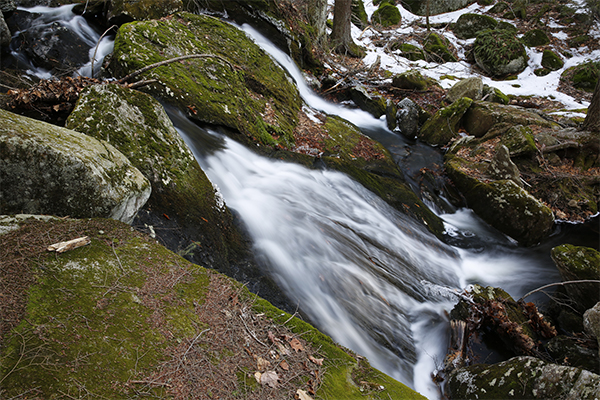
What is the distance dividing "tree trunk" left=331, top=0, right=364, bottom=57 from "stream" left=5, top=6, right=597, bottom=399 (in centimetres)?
1028

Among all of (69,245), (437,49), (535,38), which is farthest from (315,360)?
(535,38)

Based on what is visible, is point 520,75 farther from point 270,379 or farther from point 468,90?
point 270,379

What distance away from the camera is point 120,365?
1768mm

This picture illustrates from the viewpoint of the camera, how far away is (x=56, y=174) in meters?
2.68

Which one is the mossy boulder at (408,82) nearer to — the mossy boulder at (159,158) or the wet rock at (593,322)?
the wet rock at (593,322)

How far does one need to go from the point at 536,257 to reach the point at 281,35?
32.8ft

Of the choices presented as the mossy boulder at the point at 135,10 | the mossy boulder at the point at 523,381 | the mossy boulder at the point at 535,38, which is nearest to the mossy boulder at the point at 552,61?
the mossy boulder at the point at 535,38

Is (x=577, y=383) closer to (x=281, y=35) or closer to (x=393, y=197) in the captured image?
(x=393, y=197)

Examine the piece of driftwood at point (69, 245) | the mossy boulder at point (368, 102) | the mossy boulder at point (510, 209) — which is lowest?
the piece of driftwood at point (69, 245)

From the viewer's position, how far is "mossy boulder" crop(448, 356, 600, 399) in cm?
320

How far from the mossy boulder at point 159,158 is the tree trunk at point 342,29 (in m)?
13.1

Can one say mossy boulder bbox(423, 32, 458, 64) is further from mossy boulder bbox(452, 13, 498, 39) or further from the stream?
the stream

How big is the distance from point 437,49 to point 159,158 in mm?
19033

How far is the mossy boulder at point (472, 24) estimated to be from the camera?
783 inches
